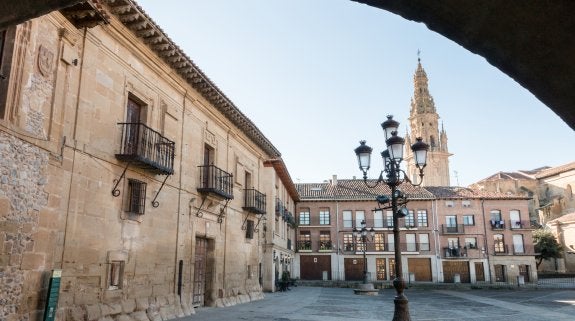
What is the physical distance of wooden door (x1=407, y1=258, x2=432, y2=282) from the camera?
39875 millimetres

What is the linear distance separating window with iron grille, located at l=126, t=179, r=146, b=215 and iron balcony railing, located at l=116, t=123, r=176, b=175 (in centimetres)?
45

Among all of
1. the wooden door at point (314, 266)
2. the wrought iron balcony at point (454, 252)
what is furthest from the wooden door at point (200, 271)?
the wrought iron balcony at point (454, 252)

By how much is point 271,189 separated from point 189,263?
36.7ft

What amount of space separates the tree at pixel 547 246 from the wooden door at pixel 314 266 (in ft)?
Result: 71.9

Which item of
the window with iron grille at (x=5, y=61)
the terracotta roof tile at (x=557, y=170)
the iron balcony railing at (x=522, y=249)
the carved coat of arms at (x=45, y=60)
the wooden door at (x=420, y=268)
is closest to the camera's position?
the window with iron grille at (x=5, y=61)

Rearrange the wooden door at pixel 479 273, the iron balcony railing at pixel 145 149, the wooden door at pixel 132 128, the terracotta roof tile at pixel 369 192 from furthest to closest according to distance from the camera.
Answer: the terracotta roof tile at pixel 369 192, the wooden door at pixel 479 273, the wooden door at pixel 132 128, the iron balcony railing at pixel 145 149

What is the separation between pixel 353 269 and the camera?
40812 mm

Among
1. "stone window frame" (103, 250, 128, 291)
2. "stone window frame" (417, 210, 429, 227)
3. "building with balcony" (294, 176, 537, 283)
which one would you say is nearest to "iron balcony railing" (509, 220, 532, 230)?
"building with balcony" (294, 176, 537, 283)

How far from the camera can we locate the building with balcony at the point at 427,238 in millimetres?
39625

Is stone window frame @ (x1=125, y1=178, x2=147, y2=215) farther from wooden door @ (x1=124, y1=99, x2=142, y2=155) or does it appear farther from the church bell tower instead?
the church bell tower

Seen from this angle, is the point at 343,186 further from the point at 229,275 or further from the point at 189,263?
the point at 189,263

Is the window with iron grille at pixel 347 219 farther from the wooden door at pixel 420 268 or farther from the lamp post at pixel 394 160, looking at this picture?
the lamp post at pixel 394 160

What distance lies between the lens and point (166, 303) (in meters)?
11.0

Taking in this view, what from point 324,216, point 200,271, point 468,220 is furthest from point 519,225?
point 200,271
